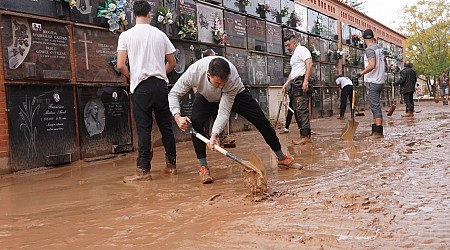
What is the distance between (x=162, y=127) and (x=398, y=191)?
2.29 meters

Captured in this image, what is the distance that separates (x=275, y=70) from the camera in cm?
1173

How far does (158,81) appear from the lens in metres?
4.21

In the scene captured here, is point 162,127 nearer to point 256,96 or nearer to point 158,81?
point 158,81

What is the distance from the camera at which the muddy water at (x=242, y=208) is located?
7.38ft

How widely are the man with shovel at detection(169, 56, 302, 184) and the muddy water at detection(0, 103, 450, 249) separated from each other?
0.34 m

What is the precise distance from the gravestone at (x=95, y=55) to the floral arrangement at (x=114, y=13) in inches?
6.1

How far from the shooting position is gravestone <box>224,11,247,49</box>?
32.0 feet

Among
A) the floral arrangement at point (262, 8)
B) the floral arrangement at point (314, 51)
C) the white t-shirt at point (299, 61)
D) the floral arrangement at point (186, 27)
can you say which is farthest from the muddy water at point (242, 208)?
the floral arrangement at point (314, 51)

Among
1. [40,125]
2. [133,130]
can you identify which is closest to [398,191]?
[40,125]

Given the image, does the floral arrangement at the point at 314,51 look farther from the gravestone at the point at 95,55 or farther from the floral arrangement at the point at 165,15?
the gravestone at the point at 95,55

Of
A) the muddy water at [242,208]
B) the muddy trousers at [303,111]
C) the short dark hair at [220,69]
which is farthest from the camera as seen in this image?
the muddy trousers at [303,111]

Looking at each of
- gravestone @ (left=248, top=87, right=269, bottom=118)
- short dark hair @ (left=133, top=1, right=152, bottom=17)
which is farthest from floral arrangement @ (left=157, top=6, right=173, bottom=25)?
gravestone @ (left=248, top=87, right=269, bottom=118)

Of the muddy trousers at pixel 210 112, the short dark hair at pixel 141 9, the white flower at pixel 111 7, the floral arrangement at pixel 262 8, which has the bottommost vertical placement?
the muddy trousers at pixel 210 112

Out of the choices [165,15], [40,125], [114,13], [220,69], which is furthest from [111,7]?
[220,69]
